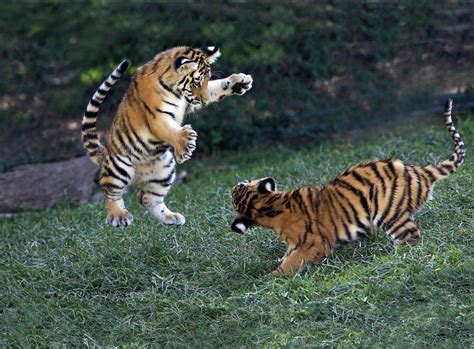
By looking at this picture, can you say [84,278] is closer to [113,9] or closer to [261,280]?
[261,280]

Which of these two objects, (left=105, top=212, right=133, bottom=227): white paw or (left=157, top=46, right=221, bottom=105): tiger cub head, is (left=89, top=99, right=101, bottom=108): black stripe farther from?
(left=105, top=212, right=133, bottom=227): white paw

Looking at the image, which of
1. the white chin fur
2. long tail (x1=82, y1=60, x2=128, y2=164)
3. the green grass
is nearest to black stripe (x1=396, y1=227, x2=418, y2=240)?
the green grass

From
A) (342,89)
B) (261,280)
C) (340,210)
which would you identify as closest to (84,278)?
(261,280)

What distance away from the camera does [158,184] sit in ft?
21.1

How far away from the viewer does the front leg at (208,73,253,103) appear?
20.5ft

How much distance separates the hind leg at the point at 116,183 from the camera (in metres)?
6.25

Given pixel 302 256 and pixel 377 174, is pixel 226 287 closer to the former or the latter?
pixel 302 256

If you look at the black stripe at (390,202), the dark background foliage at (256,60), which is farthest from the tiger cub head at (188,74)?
the dark background foliage at (256,60)

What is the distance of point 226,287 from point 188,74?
144cm

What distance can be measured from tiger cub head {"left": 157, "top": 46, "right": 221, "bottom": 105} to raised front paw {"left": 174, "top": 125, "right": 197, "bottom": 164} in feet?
1.20

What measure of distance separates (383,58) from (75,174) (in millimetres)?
3493

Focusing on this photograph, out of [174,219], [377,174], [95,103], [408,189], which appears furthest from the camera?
[174,219]

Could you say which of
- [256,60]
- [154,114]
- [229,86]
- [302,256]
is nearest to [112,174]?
[154,114]

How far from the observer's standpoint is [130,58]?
9.70 meters
